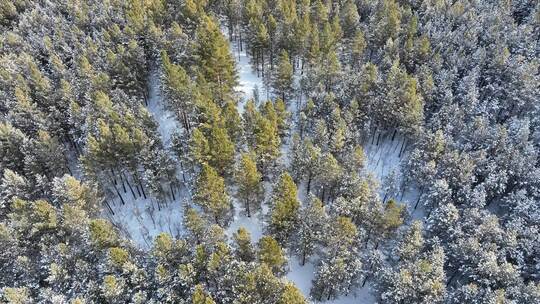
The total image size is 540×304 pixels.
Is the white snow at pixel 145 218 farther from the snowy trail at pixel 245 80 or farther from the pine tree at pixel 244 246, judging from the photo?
the snowy trail at pixel 245 80

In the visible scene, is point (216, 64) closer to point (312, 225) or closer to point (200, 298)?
point (312, 225)

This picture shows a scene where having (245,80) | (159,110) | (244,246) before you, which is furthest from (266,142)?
(245,80)

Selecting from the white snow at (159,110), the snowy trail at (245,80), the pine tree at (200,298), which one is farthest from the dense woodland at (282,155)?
the white snow at (159,110)

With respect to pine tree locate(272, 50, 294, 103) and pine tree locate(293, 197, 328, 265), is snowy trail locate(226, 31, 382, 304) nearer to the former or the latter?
pine tree locate(272, 50, 294, 103)

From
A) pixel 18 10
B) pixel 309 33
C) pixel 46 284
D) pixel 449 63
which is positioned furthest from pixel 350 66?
pixel 18 10

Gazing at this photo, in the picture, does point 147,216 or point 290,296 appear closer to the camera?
point 290,296

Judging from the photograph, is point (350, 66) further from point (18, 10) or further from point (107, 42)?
point (18, 10)
